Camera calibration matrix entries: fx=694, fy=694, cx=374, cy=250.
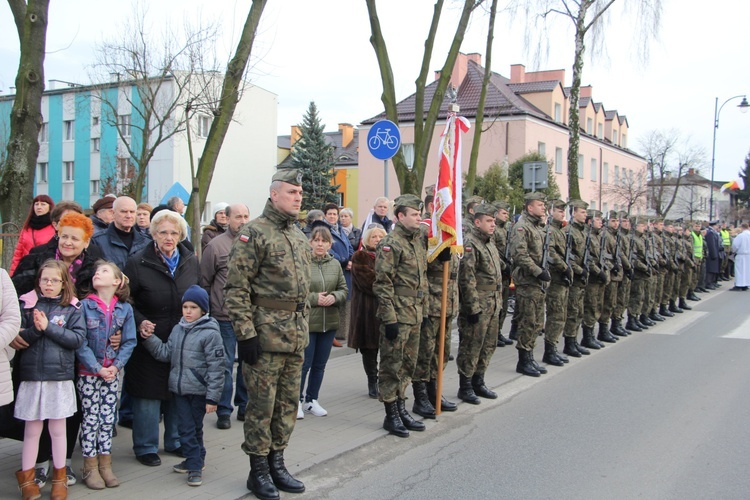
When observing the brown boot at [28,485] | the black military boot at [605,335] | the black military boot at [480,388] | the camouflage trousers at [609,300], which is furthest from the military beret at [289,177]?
the black military boot at [605,335]

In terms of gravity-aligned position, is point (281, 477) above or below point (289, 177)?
below

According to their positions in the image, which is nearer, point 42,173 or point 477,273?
point 477,273

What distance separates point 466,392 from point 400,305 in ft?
5.93

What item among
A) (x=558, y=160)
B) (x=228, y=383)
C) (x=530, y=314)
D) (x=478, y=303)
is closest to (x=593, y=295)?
(x=530, y=314)

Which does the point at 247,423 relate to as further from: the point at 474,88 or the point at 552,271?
the point at 474,88

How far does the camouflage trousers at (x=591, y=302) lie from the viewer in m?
10.9

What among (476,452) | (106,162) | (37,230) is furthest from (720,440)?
Result: (106,162)

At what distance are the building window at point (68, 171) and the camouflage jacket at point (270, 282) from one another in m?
43.2

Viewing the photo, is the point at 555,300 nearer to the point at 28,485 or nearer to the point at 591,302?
the point at 591,302

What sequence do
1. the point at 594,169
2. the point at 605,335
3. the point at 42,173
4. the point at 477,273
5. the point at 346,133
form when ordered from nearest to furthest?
1. the point at 477,273
2. the point at 605,335
3. the point at 42,173
4. the point at 594,169
5. the point at 346,133

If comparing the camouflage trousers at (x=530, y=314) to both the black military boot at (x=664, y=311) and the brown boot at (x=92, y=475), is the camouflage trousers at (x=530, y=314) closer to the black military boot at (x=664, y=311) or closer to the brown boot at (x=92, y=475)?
the brown boot at (x=92, y=475)

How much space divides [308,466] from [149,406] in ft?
4.23

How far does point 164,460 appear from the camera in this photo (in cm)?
537

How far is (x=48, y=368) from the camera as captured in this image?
4.42 meters
